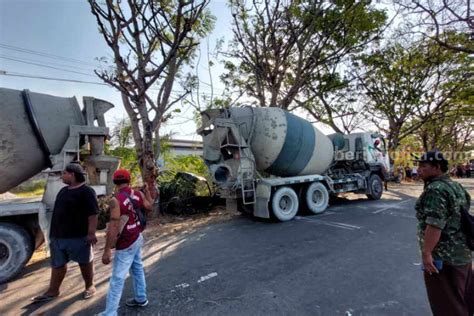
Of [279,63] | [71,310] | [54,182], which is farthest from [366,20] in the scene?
[71,310]

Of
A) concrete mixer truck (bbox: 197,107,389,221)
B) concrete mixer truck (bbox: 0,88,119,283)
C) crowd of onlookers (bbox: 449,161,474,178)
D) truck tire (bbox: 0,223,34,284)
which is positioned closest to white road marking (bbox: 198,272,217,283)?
concrete mixer truck (bbox: 0,88,119,283)

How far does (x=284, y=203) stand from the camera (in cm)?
780

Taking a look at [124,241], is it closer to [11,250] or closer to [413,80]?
[11,250]

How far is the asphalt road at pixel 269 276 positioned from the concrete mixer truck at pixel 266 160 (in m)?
1.09

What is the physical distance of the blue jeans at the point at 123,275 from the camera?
2742mm

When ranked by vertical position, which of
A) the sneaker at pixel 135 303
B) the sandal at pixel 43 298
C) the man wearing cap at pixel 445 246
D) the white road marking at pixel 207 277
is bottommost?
the sandal at pixel 43 298

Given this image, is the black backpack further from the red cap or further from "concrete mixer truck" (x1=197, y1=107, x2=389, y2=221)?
"concrete mixer truck" (x1=197, y1=107, x2=389, y2=221)

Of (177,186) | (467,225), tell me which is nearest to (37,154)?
(177,186)

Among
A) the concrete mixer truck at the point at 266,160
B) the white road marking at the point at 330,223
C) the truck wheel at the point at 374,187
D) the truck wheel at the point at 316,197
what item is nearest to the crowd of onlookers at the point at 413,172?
the truck wheel at the point at 374,187

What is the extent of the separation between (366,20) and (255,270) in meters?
13.4

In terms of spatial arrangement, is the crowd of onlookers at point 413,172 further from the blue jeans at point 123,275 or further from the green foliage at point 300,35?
the blue jeans at point 123,275

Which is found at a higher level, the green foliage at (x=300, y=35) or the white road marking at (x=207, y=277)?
the green foliage at (x=300, y=35)

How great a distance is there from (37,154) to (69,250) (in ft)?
6.85

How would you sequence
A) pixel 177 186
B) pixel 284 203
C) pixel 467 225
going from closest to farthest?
pixel 467 225 < pixel 284 203 < pixel 177 186
